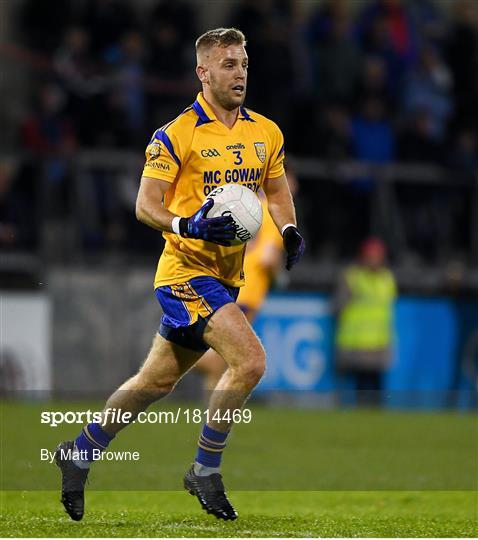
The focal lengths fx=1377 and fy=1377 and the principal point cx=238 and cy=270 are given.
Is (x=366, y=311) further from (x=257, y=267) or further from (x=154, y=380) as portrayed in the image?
(x=154, y=380)

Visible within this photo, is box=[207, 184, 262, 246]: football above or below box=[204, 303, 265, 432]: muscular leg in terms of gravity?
above

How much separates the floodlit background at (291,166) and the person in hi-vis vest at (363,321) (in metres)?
0.21

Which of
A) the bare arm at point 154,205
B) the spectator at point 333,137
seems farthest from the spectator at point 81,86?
the bare arm at point 154,205

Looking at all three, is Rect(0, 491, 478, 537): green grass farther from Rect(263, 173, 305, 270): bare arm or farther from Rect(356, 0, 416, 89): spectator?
Rect(356, 0, 416, 89): spectator

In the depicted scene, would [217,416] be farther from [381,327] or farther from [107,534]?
[381,327]

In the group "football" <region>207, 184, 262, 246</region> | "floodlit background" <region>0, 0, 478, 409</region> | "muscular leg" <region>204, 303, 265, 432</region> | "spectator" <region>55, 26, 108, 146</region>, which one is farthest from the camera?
"spectator" <region>55, 26, 108, 146</region>

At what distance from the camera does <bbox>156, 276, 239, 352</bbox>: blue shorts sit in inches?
283

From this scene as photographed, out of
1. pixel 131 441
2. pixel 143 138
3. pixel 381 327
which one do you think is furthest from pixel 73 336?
pixel 131 441

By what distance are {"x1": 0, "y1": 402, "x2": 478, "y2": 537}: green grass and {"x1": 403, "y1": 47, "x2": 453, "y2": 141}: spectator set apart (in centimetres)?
540

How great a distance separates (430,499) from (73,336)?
7.30 meters

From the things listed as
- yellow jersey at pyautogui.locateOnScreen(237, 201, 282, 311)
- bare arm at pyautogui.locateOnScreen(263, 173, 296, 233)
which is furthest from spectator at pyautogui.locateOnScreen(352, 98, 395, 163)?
bare arm at pyautogui.locateOnScreen(263, 173, 296, 233)

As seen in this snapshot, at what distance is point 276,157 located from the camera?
759 cm

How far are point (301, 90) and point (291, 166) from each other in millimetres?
1436

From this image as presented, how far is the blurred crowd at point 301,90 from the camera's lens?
50.9ft
